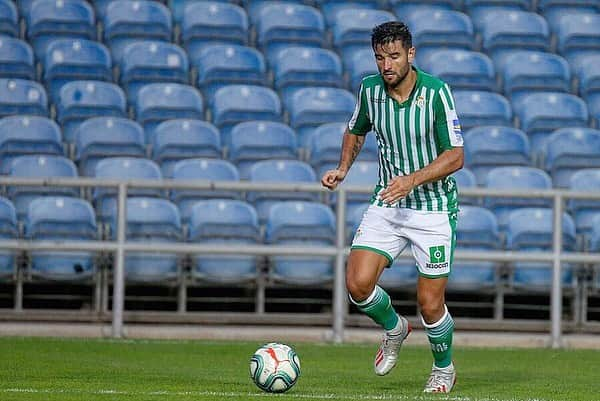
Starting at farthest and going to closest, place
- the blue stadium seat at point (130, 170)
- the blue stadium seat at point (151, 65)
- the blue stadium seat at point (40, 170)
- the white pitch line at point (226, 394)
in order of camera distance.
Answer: the blue stadium seat at point (151, 65) → the blue stadium seat at point (130, 170) → the blue stadium seat at point (40, 170) → the white pitch line at point (226, 394)

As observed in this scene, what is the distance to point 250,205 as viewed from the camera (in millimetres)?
10961

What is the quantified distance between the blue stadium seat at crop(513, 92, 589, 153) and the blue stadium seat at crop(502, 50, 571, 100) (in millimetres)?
306

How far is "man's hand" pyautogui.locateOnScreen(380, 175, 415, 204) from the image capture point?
586 cm

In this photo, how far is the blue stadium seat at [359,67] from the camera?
Result: 43.6 ft

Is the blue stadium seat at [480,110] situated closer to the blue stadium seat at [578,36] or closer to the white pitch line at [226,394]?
the blue stadium seat at [578,36]

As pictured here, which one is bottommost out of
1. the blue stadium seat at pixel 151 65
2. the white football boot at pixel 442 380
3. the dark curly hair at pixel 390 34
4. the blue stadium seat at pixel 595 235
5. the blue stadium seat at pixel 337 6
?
the white football boot at pixel 442 380

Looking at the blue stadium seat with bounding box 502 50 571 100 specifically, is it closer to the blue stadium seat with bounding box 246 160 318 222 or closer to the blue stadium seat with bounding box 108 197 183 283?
the blue stadium seat with bounding box 246 160 318 222

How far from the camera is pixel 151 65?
12.9m

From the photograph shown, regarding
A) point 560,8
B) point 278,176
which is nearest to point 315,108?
point 278,176

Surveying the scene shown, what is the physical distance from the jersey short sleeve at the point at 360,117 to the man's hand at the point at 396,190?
791 millimetres

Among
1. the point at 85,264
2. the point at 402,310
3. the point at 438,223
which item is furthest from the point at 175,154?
the point at 438,223

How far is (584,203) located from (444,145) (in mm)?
5544

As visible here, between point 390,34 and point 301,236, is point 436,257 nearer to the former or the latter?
point 390,34

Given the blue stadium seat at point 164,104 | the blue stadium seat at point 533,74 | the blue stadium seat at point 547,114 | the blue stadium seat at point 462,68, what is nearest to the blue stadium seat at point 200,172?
the blue stadium seat at point 164,104
